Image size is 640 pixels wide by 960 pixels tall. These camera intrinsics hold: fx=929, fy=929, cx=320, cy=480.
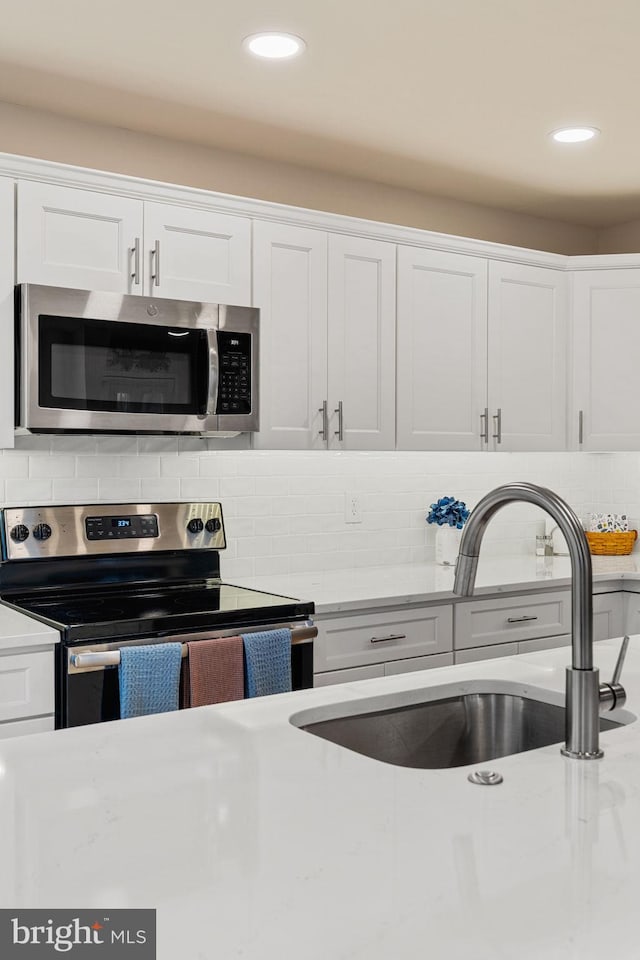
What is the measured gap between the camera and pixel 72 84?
115 inches

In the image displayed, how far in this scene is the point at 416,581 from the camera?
3535 mm

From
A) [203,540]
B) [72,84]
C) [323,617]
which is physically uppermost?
[72,84]

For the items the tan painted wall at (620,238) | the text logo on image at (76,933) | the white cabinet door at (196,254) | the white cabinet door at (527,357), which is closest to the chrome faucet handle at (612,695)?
the text logo on image at (76,933)

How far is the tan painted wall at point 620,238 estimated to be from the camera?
4648 millimetres

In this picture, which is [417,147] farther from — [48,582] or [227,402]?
[48,582]

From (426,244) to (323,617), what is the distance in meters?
1.60

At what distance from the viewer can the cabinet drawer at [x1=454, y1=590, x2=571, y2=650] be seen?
3406mm

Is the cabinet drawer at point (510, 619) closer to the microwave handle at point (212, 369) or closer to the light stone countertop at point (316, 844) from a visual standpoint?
the microwave handle at point (212, 369)

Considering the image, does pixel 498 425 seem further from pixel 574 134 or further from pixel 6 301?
pixel 6 301

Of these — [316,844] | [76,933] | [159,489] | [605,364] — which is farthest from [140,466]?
[76,933]

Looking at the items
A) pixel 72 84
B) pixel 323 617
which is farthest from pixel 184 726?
pixel 72 84

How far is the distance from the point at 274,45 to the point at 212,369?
3.30 feet

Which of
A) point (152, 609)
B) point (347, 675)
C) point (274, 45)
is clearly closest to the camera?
point (274, 45)

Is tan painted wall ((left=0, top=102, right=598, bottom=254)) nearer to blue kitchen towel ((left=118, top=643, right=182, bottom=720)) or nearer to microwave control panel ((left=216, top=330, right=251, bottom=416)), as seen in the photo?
microwave control panel ((left=216, top=330, right=251, bottom=416))
